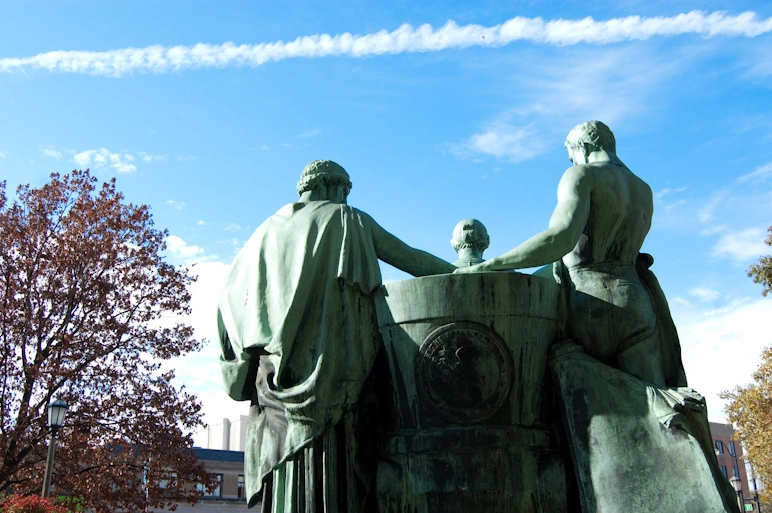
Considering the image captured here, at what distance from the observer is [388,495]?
428 cm

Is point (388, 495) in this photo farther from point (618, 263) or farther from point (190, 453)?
point (190, 453)

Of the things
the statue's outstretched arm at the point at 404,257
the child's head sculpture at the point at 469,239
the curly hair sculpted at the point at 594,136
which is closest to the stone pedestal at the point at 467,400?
the statue's outstretched arm at the point at 404,257

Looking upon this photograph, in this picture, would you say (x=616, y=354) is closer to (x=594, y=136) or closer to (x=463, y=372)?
(x=463, y=372)

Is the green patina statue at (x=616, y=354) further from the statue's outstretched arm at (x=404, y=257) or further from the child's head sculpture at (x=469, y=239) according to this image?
the child's head sculpture at (x=469, y=239)

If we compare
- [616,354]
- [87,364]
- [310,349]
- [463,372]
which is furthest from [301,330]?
[87,364]

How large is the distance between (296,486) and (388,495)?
18.9 inches

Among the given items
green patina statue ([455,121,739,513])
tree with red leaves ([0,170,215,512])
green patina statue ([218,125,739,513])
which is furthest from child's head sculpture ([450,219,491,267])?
tree with red leaves ([0,170,215,512])

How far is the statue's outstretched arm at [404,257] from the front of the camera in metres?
4.77

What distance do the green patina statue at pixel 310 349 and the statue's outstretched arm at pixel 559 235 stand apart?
40cm

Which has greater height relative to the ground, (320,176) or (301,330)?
(320,176)

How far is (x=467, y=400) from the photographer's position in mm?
4316

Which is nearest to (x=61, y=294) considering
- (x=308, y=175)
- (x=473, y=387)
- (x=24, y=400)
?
(x=24, y=400)

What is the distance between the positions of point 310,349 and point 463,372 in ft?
2.70

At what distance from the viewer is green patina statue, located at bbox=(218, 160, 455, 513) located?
14.2 feet
